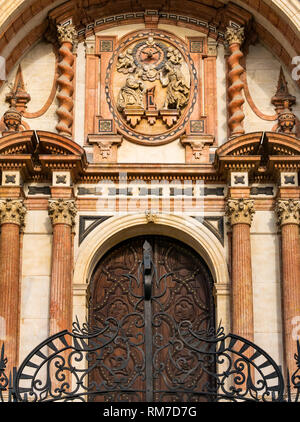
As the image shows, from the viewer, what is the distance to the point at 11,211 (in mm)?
16422

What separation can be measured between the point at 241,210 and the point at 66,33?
16.8 ft

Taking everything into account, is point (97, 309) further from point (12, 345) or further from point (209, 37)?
point (209, 37)

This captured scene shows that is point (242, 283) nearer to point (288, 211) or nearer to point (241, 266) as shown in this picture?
point (241, 266)

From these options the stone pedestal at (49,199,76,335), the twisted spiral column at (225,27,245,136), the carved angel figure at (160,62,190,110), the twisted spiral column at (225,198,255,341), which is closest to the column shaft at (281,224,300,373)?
the twisted spiral column at (225,198,255,341)

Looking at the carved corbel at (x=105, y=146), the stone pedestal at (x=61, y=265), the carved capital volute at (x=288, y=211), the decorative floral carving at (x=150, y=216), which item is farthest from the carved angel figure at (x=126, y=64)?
the carved capital volute at (x=288, y=211)

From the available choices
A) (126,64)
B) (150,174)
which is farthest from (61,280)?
(126,64)

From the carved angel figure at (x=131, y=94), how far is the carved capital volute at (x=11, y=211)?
2973 mm

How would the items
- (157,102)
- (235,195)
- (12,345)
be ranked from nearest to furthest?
(12,345), (235,195), (157,102)

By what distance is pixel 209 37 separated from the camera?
1842 cm

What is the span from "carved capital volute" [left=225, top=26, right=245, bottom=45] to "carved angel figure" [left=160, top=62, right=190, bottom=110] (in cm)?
121

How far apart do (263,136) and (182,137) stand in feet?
5.73

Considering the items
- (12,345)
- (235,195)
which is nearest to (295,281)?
(235,195)

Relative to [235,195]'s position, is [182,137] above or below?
above

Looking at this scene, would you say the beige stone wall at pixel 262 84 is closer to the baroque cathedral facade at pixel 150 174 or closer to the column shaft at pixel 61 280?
the baroque cathedral facade at pixel 150 174
